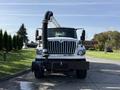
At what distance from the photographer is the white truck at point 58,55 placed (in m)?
18.8

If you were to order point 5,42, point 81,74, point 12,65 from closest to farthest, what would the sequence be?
point 81,74
point 12,65
point 5,42

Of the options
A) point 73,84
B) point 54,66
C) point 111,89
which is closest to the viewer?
point 111,89

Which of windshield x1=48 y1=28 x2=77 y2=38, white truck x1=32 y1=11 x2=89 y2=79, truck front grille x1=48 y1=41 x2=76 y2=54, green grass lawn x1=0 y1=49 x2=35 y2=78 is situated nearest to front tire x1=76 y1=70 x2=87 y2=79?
white truck x1=32 y1=11 x2=89 y2=79

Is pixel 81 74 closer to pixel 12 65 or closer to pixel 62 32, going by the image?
pixel 62 32

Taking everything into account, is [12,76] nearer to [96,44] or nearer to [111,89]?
[111,89]

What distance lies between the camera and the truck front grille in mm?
19641

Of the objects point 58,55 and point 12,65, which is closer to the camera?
point 58,55

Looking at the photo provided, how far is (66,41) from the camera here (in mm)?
19750

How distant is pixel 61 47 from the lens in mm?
19719

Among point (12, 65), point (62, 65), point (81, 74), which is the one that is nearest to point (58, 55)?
point (62, 65)

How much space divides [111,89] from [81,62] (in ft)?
11.5

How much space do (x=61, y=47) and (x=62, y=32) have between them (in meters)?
1.74

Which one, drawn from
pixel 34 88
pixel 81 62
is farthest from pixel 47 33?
pixel 34 88

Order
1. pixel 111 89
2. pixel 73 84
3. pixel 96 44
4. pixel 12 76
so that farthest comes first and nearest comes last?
pixel 96 44 → pixel 12 76 → pixel 73 84 → pixel 111 89
